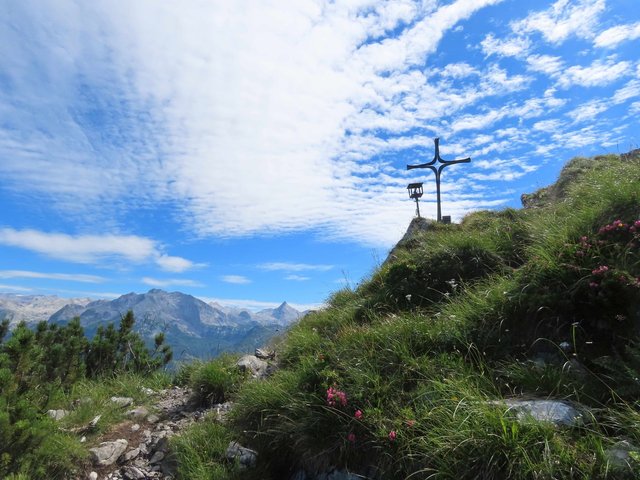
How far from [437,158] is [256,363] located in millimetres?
12598

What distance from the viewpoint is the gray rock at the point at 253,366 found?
8.30m

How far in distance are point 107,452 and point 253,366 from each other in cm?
322

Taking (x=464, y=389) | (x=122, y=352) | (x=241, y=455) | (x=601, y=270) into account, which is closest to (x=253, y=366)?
(x=241, y=455)

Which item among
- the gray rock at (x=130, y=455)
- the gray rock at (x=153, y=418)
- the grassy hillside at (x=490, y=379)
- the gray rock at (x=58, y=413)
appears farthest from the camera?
the gray rock at (x=153, y=418)

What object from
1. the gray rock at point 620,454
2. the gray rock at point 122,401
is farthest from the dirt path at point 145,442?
the gray rock at point 620,454

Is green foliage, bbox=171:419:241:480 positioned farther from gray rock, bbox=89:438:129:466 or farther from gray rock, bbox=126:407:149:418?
gray rock, bbox=126:407:149:418

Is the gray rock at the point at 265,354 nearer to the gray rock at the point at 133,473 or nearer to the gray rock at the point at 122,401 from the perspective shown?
the gray rock at the point at 122,401

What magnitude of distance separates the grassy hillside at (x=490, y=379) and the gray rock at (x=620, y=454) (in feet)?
0.05

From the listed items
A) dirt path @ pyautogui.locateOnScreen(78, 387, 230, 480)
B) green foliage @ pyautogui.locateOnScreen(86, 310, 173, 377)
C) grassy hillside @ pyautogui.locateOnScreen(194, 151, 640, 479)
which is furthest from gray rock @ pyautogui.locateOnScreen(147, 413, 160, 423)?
green foliage @ pyautogui.locateOnScreen(86, 310, 173, 377)

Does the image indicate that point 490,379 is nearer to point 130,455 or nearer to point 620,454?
point 620,454

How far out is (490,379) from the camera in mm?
4473

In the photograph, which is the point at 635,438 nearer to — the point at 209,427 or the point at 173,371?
the point at 209,427

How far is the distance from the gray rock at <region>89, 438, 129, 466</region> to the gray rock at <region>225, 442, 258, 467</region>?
198cm

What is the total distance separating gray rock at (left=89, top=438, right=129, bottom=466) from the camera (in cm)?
587
